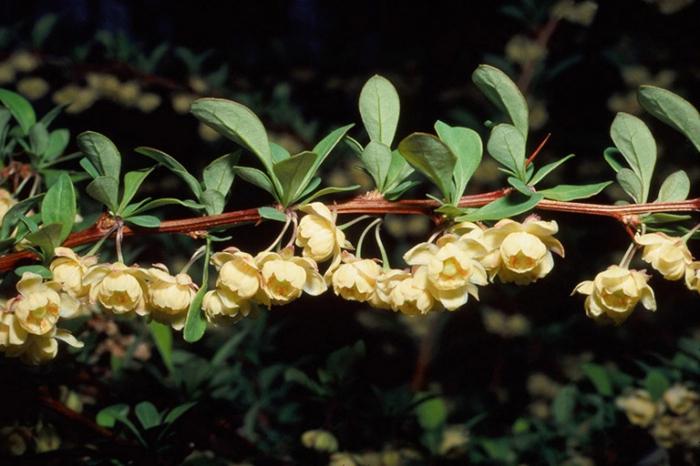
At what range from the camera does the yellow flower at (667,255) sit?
656 millimetres

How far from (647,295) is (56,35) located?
5.92 feet

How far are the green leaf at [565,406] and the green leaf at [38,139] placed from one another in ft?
3.37

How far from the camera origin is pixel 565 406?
4.61ft

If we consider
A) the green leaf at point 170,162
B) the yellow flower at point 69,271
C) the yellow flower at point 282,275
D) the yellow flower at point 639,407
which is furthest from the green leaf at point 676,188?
the yellow flower at point 639,407

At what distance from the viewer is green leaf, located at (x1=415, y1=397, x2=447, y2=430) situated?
1.31m

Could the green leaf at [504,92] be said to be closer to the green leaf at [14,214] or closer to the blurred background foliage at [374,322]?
the green leaf at [14,214]

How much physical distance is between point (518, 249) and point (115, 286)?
37 centimetres

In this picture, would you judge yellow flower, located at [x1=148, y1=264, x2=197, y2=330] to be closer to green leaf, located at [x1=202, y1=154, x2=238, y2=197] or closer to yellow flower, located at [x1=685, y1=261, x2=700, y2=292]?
green leaf, located at [x1=202, y1=154, x2=238, y2=197]

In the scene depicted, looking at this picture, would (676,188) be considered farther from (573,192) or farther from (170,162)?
(170,162)

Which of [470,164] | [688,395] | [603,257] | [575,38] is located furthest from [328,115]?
[470,164]

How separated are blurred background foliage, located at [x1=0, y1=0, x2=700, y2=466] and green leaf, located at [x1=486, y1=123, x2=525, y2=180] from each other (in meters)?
0.54

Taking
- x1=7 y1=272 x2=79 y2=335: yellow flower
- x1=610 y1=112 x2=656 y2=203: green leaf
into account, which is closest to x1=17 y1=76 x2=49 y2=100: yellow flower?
x1=7 y1=272 x2=79 y2=335: yellow flower

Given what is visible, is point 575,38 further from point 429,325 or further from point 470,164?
point 470,164

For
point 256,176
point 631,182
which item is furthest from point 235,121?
point 631,182
